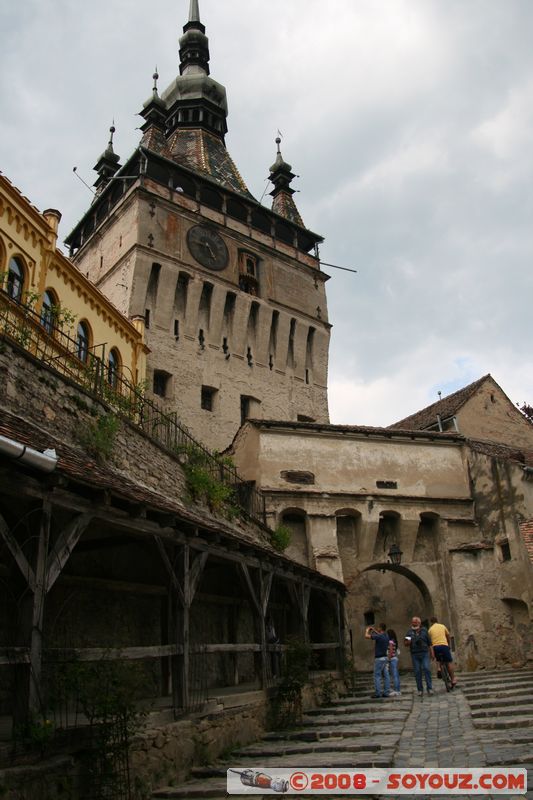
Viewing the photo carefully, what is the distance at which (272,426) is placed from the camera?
20.7 m

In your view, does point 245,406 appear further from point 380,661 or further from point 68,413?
point 68,413

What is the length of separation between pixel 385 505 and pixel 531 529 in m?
4.40

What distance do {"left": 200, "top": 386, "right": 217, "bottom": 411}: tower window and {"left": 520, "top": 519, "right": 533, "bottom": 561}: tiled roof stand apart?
14.5 m

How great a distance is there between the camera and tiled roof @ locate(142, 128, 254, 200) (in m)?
35.7

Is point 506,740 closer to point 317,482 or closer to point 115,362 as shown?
point 317,482

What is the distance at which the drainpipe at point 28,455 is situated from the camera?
5316 mm

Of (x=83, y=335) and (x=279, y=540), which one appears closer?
(x=279, y=540)

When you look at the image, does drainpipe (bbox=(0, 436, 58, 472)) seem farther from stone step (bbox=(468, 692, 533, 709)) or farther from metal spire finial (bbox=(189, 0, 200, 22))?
metal spire finial (bbox=(189, 0, 200, 22))

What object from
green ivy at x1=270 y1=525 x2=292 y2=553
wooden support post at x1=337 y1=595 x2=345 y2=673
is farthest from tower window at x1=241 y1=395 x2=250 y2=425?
wooden support post at x1=337 y1=595 x2=345 y2=673

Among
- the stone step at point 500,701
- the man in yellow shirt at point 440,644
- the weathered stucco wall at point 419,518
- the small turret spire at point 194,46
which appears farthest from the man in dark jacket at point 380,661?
the small turret spire at point 194,46

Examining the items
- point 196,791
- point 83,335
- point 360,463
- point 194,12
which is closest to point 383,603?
point 360,463

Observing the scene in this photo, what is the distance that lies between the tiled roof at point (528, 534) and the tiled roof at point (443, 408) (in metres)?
9.64

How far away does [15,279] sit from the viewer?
16.5 metres

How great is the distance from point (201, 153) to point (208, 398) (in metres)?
15.6
